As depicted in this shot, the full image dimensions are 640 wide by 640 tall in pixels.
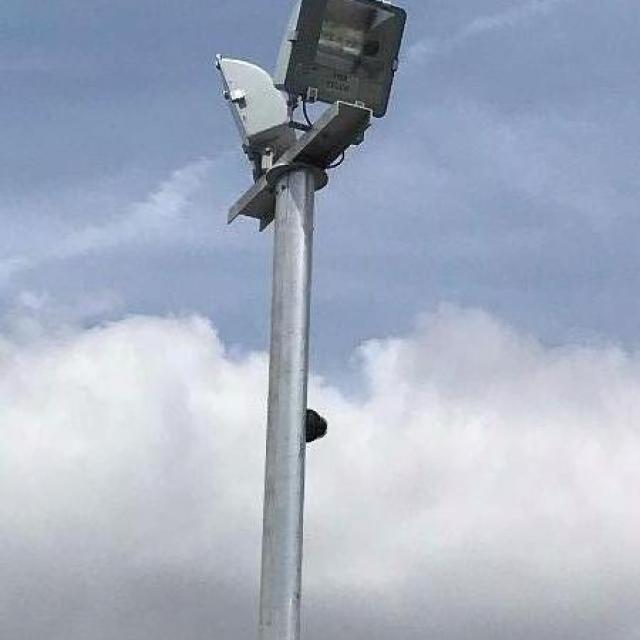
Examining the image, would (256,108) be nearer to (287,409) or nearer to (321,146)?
(321,146)

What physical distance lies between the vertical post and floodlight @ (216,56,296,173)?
2.23ft

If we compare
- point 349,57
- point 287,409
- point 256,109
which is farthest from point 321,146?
point 287,409

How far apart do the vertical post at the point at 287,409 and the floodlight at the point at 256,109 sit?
2.23 feet

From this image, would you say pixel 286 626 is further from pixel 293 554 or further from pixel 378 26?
pixel 378 26

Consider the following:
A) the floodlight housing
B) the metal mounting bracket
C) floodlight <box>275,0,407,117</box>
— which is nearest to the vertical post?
the metal mounting bracket

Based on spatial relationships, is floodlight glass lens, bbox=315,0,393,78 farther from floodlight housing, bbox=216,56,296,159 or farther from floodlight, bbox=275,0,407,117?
floodlight housing, bbox=216,56,296,159

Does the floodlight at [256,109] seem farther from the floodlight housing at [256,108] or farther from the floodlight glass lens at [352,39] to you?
the floodlight glass lens at [352,39]

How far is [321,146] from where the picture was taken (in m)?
17.4

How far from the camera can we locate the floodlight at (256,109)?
18094 millimetres

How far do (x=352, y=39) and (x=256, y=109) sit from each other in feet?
5.30

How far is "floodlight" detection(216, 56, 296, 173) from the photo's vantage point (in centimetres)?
1809

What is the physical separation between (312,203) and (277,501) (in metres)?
3.78

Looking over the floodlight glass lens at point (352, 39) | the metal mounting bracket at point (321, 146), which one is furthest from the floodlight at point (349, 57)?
the metal mounting bracket at point (321, 146)

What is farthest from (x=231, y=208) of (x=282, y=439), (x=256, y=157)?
(x=282, y=439)
